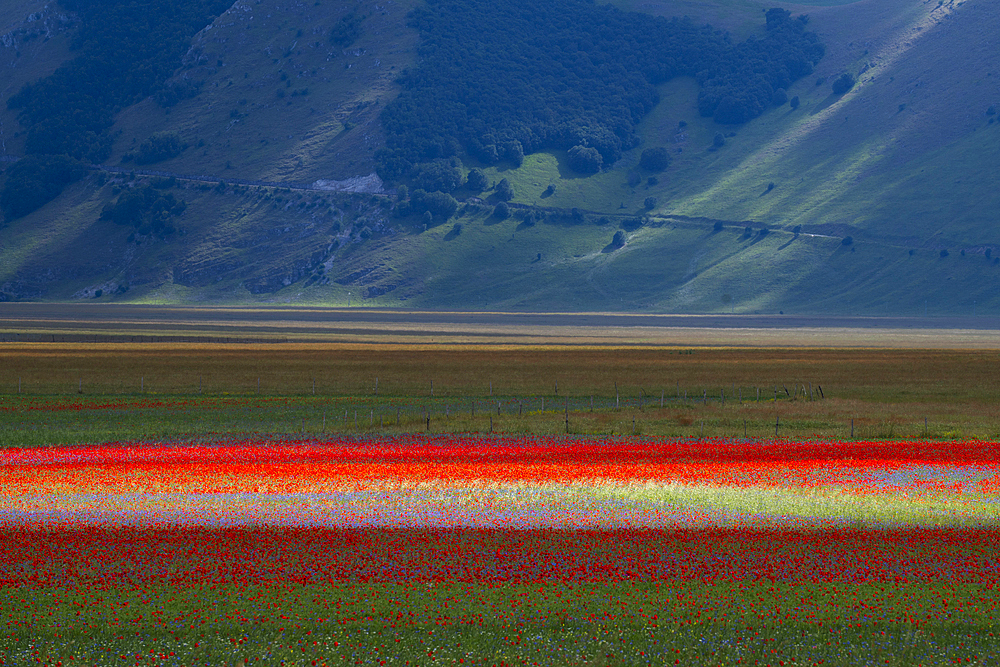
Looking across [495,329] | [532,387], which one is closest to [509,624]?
[532,387]

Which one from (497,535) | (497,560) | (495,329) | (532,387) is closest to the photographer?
(497,560)

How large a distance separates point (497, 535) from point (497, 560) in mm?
2469

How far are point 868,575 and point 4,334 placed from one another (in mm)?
123999

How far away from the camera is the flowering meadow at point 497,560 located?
54.7 ft

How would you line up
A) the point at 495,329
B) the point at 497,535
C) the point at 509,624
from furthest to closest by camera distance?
the point at 495,329 < the point at 497,535 < the point at 509,624

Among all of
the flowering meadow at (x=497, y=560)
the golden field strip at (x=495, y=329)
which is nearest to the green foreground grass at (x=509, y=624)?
the flowering meadow at (x=497, y=560)

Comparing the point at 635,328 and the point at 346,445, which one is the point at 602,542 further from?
the point at 635,328

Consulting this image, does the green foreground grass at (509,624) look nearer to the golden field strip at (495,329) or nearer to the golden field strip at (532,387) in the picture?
the golden field strip at (532,387)

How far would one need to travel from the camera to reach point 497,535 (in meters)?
24.3

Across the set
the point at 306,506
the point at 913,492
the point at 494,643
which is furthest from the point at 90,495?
the point at 913,492

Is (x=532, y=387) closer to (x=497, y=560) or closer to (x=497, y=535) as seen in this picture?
(x=497, y=535)

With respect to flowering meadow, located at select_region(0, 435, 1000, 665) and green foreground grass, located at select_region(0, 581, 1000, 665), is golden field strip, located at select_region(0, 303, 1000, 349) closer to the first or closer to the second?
flowering meadow, located at select_region(0, 435, 1000, 665)

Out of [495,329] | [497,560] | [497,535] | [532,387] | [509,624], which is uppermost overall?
[509,624]

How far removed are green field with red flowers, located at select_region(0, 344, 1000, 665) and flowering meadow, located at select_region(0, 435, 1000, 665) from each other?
8cm
